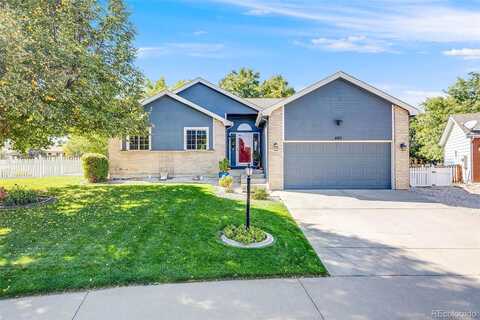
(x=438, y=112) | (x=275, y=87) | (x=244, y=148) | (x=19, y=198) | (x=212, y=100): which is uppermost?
(x=275, y=87)

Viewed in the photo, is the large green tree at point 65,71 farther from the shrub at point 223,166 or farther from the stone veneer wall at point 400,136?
the stone veneer wall at point 400,136

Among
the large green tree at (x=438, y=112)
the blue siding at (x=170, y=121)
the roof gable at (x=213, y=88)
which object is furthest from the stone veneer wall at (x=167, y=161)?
the large green tree at (x=438, y=112)

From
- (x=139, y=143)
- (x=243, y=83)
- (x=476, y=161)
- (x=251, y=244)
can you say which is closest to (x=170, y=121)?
(x=139, y=143)

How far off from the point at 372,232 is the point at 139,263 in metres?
5.31

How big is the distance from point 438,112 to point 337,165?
19.2m

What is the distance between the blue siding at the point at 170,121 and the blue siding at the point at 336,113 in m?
5.86

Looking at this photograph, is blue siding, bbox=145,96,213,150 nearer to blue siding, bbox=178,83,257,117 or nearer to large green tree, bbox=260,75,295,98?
blue siding, bbox=178,83,257,117

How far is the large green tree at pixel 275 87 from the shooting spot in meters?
39.9

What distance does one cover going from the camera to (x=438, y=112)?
87.1 feet

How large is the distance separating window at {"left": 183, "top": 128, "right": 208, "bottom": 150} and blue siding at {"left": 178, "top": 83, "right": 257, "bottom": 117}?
3255mm

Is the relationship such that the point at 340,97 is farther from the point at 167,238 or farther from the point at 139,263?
the point at 139,263

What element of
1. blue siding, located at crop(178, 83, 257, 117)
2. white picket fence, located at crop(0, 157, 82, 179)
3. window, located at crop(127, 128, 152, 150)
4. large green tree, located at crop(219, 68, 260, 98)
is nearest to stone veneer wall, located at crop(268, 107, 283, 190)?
blue siding, located at crop(178, 83, 257, 117)

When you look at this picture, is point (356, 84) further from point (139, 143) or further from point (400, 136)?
point (139, 143)

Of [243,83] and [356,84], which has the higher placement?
[243,83]
